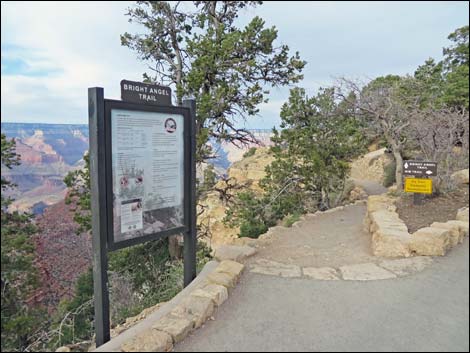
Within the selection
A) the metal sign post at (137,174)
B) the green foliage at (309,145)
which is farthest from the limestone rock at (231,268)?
the green foliage at (309,145)

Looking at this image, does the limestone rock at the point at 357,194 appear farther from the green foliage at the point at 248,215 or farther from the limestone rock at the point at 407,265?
the limestone rock at the point at 407,265

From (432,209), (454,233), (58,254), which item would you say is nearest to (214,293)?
(58,254)

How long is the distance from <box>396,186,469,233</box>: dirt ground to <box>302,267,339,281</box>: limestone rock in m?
1.67

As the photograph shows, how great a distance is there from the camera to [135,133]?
128 inches

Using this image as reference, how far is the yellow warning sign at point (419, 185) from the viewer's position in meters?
5.56

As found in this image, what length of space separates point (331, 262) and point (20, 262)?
11.2 ft

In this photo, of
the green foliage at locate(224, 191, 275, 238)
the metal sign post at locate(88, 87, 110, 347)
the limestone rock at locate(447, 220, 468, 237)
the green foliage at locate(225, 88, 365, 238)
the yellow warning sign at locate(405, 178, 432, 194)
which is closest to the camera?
the metal sign post at locate(88, 87, 110, 347)

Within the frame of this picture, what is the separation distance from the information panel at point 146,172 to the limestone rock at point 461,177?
16.0 ft

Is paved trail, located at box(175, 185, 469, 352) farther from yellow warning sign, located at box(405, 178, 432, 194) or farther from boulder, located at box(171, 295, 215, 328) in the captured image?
yellow warning sign, located at box(405, 178, 432, 194)

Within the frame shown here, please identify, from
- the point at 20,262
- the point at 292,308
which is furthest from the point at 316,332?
the point at 20,262

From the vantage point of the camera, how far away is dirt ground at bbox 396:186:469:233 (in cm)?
514

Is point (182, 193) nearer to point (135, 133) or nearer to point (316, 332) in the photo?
point (135, 133)

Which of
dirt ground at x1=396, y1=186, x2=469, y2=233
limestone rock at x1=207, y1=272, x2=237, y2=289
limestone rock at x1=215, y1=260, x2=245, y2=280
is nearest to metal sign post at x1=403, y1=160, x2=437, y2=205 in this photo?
dirt ground at x1=396, y1=186, x2=469, y2=233

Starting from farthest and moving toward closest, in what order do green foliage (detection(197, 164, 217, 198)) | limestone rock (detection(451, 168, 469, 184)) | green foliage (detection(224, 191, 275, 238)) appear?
green foliage (detection(224, 191, 275, 238))
green foliage (detection(197, 164, 217, 198))
limestone rock (detection(451, 168, 469, 184))
